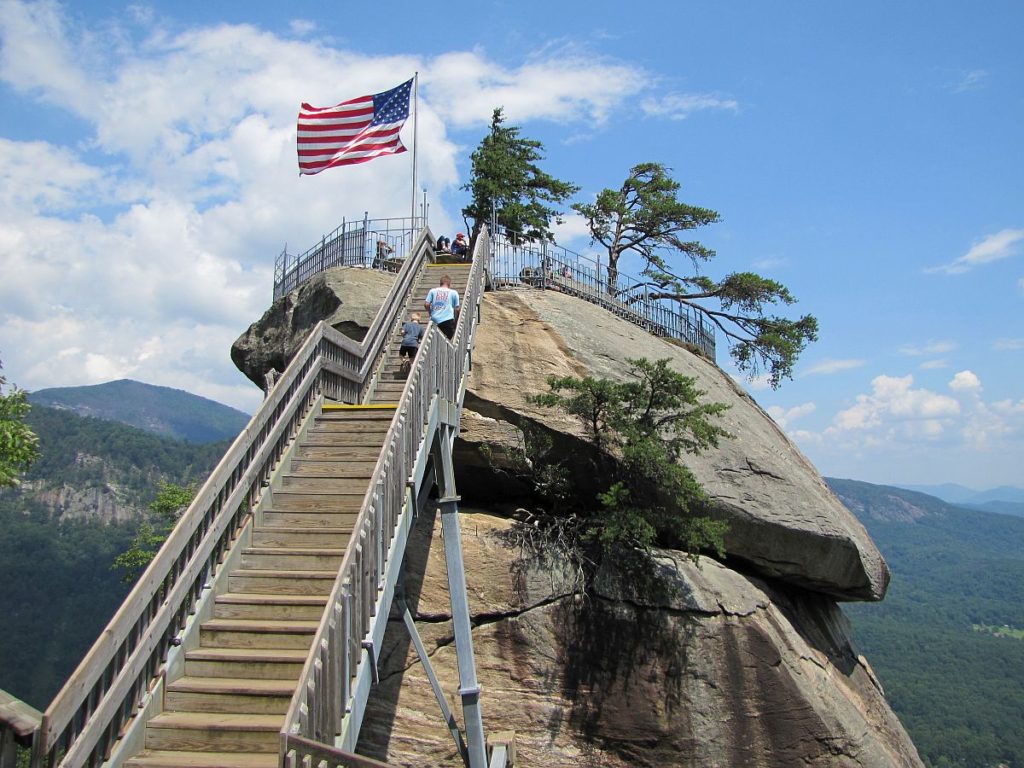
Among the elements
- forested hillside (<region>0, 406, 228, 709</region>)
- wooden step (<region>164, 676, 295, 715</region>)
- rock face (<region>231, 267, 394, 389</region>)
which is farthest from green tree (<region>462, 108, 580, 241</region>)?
forested hillside (<region>0, 406, 228, 709</region>)

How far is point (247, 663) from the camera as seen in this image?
24.6 feet

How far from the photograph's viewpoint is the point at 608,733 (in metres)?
13.2

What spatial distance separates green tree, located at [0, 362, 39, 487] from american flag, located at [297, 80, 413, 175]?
7384 millimetres

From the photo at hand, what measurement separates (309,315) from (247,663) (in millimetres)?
12422

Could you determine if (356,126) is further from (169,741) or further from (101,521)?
(101,521)

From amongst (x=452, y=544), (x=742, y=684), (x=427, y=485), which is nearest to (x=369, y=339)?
(x=427, y=485)

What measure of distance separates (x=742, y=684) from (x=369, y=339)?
7833 millimetres

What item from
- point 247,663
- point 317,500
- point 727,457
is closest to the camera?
point 247,663

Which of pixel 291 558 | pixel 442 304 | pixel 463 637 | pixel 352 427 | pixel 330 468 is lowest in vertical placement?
pixel 463 637

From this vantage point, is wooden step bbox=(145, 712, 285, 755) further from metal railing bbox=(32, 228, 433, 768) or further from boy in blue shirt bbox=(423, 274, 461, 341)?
boy in blue shirt bbox=(423, 274, 461, 341)

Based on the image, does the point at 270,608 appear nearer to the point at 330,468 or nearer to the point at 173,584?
the point at 173,584

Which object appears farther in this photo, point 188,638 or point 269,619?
point 269,619

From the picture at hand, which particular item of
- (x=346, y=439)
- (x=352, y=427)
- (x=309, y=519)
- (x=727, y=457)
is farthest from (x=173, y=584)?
(x=727, y=457)

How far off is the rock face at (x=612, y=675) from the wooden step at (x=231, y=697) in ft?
20.5
